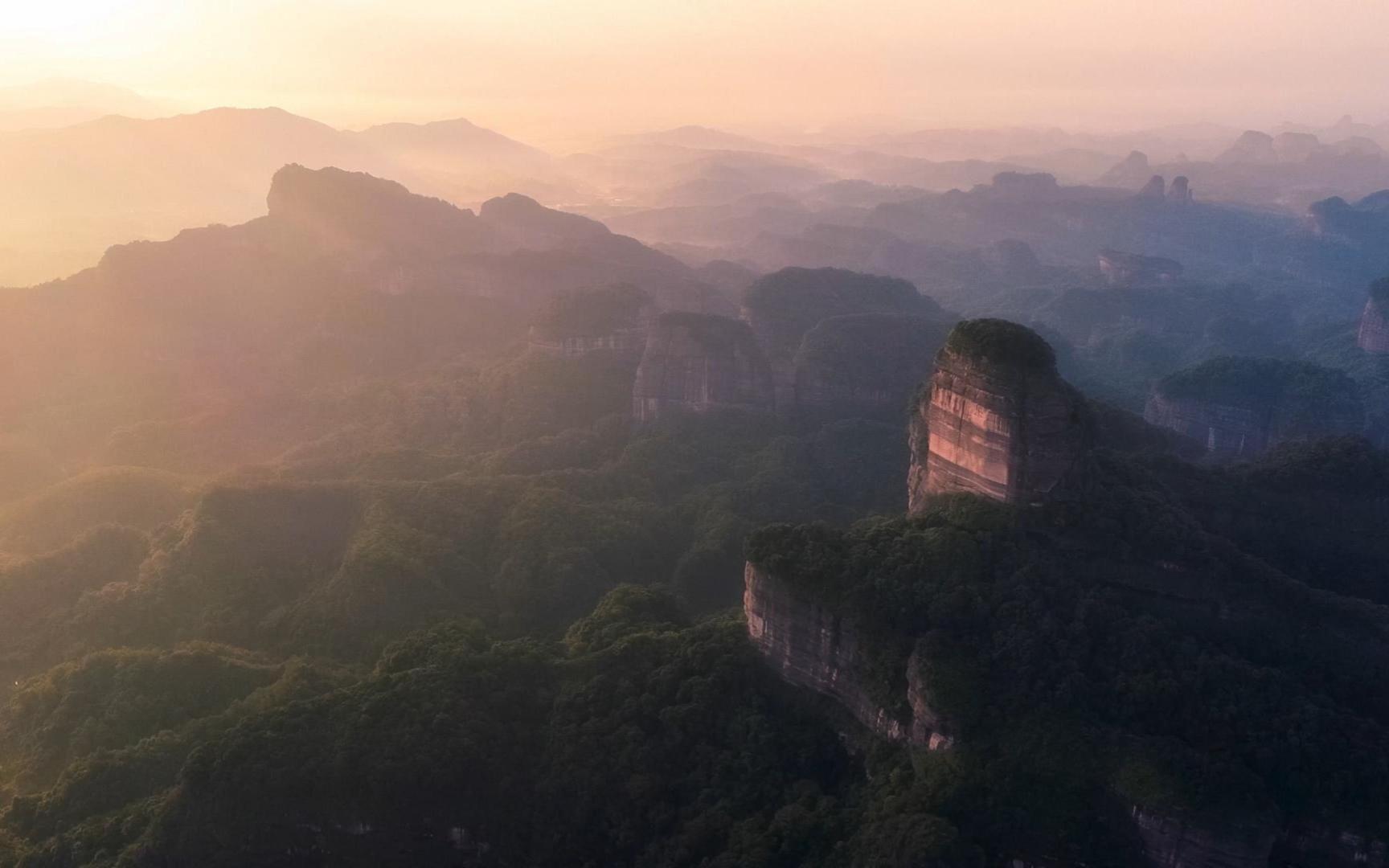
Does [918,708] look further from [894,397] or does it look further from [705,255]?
[705,255]

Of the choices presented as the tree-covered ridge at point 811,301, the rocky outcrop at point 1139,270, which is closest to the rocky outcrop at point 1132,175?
the rocky outcrop at point 1139,270

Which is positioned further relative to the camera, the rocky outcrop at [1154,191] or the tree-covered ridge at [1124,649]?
the rocky outcrop at [1154,191]

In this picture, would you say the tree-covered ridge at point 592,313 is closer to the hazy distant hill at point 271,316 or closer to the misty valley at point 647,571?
the misty valley at point 647,571

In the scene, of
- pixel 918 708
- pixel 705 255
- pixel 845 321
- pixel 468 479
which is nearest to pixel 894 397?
pixel 845 321

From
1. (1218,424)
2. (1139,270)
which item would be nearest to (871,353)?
(1218,424)

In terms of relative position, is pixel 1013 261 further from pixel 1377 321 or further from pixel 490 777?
pixel 490 777
